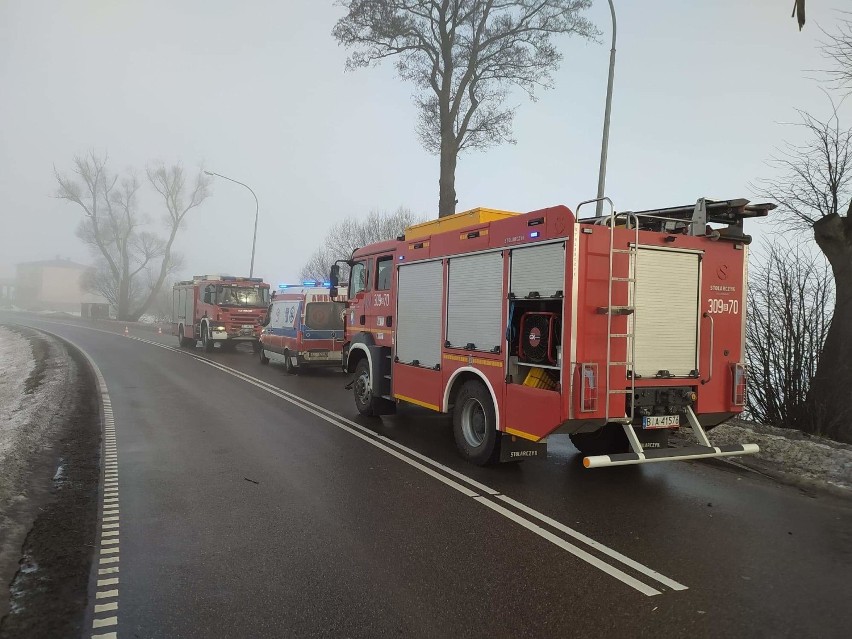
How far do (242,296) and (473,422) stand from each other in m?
17.9

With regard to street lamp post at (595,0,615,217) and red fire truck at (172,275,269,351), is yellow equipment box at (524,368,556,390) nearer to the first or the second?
street lamp post at (595,0,615,217)

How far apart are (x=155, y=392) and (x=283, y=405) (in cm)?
316

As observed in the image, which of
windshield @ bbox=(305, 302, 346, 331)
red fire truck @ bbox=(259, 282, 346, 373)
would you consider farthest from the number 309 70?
windshield @ bbox=(305, 302, 346, 331)

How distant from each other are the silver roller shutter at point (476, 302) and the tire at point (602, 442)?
177cm

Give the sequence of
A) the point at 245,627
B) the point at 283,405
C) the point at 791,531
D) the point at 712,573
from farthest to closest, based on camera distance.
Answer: the point at 283,405 < the point at 791,531 < the point at 712,573 < the point at 245,627

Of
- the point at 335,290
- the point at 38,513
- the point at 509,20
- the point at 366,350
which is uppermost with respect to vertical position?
the point at 509,20

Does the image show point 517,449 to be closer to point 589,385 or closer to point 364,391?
point 589,385

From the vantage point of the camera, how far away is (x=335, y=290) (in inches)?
438

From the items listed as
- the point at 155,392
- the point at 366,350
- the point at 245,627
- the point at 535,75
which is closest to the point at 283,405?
the point at 366,350

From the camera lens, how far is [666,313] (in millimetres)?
6176

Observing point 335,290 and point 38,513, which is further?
point 335,290

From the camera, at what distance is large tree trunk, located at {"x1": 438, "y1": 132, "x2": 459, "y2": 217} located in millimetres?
18297

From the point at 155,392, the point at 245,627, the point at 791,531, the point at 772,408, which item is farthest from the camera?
the point at 155,392

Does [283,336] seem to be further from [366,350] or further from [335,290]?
[366,350]
